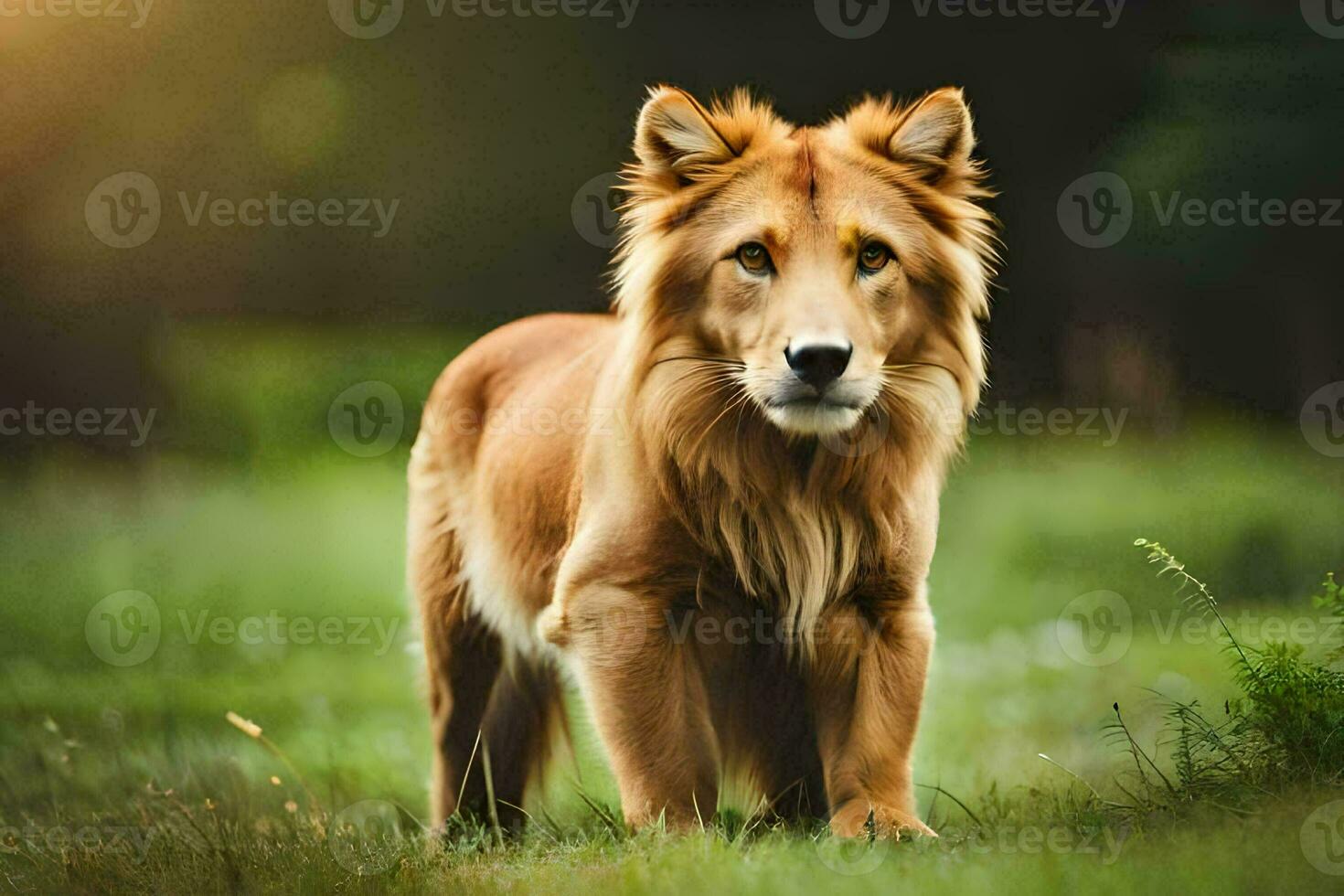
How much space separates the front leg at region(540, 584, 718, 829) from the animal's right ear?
1.29 m

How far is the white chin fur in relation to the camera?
4164 mm

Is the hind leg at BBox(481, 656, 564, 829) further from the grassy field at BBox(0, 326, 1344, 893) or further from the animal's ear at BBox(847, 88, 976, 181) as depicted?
the animal's ear at BBox(847, 88, 976, 181)

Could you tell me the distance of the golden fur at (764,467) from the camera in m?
4.42

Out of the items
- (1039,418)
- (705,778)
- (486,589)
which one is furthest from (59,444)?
(705,778)

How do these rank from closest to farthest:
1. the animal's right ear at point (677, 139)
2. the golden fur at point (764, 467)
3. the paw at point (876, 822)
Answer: the paw at point (876, 822), the golden fur at point (764, 467), the animal's right ear at point (677, 139)

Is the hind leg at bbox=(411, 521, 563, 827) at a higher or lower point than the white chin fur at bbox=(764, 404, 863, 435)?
lower

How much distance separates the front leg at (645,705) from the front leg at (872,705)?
0.40m

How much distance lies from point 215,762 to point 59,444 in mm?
4613

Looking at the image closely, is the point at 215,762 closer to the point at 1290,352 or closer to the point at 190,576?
the point at 190,576

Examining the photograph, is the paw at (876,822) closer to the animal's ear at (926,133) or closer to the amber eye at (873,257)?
the amber eye at (873,257)

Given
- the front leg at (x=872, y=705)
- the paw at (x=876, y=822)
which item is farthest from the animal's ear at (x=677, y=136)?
the paw at (x=876, y=822)

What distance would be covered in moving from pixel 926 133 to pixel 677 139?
76 centimetres

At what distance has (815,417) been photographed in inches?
164

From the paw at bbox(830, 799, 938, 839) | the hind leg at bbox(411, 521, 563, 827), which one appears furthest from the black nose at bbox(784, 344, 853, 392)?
the hind leg at bbox(411, 521, 563, 827)
